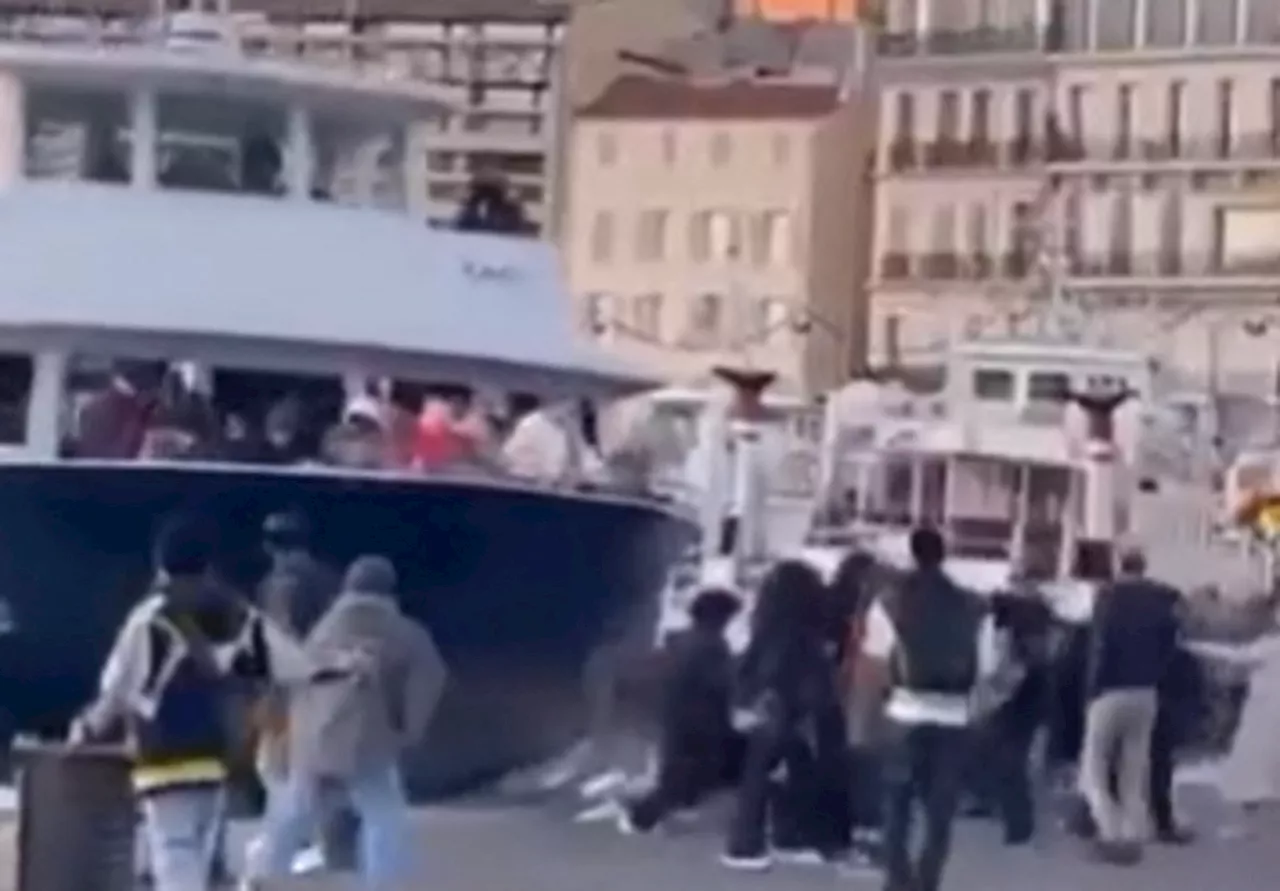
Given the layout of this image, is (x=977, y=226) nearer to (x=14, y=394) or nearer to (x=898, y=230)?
(x=898, y=230)

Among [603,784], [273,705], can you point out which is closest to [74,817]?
[273,705]

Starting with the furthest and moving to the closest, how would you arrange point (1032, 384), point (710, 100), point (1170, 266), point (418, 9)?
point (710, 100) < point (418, 9) < point (1170, 266) < point (1032, 384)

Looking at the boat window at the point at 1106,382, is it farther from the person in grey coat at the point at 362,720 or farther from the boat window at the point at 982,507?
the person in grey coat at the point at 362,720

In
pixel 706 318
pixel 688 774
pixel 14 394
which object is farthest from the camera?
pixel 706 318

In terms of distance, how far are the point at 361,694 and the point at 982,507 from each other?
30.3 metres

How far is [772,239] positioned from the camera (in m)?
79.4

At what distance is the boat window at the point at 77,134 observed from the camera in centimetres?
3014

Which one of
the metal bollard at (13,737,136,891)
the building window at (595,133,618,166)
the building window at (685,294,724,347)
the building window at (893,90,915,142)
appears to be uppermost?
the building window at (893,90,915,142)

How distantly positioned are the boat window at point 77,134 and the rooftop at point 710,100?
161 feet

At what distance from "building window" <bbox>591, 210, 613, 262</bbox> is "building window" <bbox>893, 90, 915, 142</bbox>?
182 inches

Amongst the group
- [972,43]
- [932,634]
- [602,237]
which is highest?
[972,43]

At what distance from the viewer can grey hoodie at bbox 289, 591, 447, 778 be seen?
68.8 ft

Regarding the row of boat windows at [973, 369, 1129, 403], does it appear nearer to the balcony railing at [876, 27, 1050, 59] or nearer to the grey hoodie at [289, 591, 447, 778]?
the balcony railing at [876, 27, 1050, 59]

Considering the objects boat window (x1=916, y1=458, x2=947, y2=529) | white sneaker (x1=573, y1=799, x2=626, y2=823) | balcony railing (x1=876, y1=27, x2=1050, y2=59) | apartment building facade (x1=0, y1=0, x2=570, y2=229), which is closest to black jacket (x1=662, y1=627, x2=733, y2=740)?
white sneaker (x1=573, y1=799, x2=626, y2=823)
